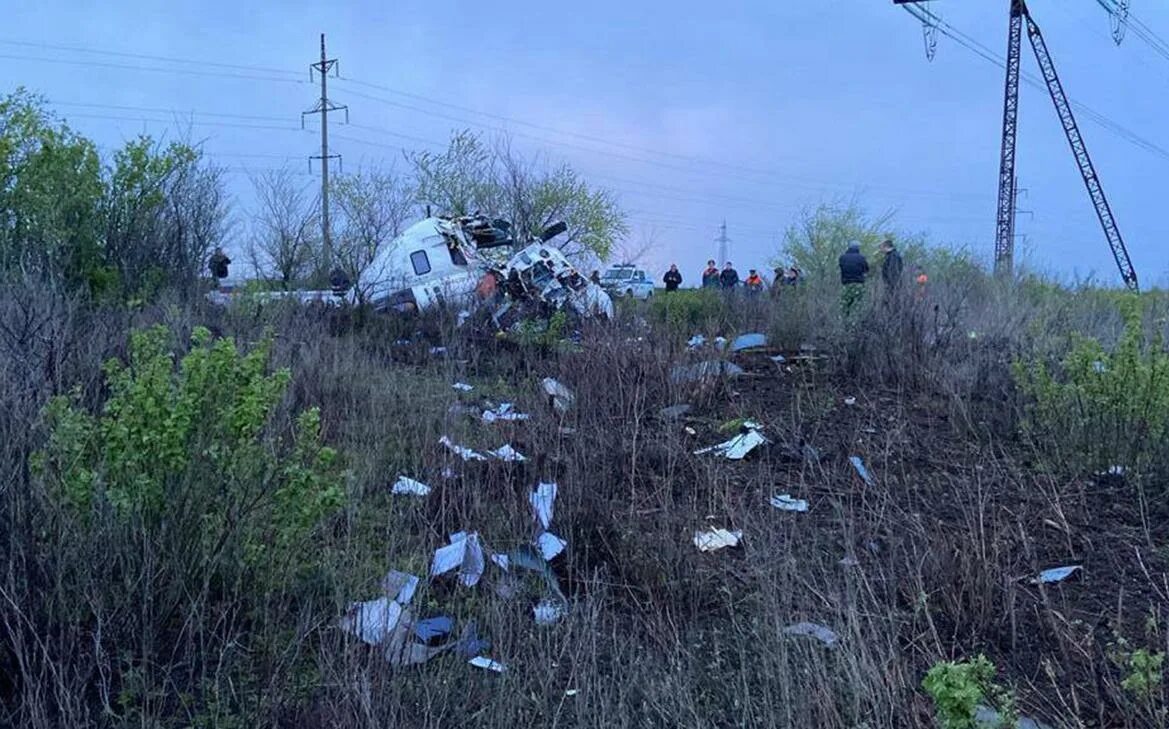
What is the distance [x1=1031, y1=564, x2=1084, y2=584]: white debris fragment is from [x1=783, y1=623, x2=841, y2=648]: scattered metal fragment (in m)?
1.00

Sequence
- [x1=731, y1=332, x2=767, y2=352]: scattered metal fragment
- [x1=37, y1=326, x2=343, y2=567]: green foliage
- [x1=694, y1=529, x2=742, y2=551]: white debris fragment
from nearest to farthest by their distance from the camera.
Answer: [x1=37, y1=326, x2=343, y2=567]: green foliage
[x1=694, y1=529, x2=742, y2=551]: white debris fragment
[x1=731, y1=332, x2=767, y2=352]: scattered metal fragment

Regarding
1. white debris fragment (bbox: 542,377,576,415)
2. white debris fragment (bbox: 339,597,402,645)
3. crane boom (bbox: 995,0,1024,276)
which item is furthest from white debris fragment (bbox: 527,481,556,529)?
crane boom (bbox: 995,0,1024,276)

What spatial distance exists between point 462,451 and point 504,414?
4.53 ft

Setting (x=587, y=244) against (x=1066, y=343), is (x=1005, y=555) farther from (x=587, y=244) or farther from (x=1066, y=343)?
(x=587, y=244)

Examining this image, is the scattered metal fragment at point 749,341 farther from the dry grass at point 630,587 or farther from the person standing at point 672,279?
the person standing at point 672,279

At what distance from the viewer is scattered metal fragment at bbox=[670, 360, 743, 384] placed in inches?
287

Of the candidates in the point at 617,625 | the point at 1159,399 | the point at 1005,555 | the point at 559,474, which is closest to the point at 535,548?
the point at 617,625

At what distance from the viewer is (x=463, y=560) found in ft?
12.3

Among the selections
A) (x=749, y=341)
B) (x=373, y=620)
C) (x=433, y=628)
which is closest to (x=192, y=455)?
(x=373, y=620)

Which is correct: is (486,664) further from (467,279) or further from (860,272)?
(467,279)

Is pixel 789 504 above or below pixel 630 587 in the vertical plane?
above

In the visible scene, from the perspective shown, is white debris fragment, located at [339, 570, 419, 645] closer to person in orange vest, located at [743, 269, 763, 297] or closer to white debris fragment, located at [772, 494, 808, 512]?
white debris fragment, located at [772, 494, 808, 512]

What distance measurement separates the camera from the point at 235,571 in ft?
10.2

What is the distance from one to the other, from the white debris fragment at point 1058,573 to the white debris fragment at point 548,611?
1.74 meters
